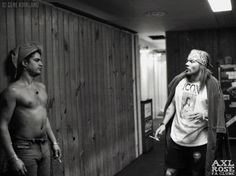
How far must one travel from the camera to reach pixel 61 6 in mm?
3131

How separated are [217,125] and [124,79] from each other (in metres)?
2.33

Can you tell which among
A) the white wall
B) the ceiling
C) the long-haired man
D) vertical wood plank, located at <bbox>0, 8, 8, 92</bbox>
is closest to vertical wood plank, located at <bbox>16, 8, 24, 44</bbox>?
vertical wood plank, located at <bbox>0, 8, 8, 92</bbox>

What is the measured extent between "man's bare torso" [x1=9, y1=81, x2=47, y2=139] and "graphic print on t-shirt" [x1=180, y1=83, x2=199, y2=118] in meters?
1.33

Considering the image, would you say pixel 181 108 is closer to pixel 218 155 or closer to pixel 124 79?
pixel 218 155

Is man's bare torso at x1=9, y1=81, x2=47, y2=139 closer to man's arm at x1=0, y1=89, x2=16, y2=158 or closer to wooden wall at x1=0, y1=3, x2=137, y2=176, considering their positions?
man's arm at x1=0, y1=89, x2=16, y2=158

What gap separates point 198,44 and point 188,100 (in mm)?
3720

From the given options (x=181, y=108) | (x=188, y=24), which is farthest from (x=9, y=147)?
(x=188, y=24)

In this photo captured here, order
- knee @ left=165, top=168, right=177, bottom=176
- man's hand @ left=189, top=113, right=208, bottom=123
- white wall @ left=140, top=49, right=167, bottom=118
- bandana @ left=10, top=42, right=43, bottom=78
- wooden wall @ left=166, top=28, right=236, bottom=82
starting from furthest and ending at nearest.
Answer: white wall @ left=140, top=49, right=167, bottom=118, wooden wall @ left=166, top=28, right=236, bottom=82, knee @ left=165, top=168, right=177, bottom=176, man's hand @ left=189, top=113, right=208, bottom=123, bandana @ left=10, top=42, right=43, bottom=78

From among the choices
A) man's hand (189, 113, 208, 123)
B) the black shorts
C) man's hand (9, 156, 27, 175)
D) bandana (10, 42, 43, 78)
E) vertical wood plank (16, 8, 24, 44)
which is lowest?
the black shorts

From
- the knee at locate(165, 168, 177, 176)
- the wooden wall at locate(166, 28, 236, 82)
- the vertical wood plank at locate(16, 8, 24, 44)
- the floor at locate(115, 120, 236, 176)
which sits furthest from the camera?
the wooden wall at locate(166, 28, 236, 82)

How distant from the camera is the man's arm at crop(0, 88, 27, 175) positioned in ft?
6.59

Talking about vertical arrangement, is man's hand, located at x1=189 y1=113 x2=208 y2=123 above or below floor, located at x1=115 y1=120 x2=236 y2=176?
above

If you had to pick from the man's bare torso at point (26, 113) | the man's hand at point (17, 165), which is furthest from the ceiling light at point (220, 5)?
the man's hand at point (17, 165)

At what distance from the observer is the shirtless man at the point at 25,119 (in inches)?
81.0
